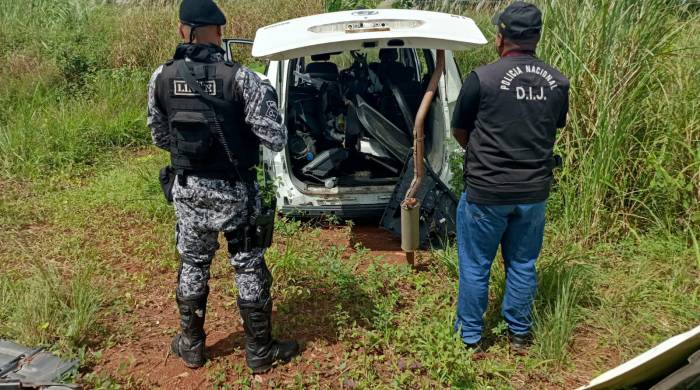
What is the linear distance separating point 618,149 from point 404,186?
1539 millimetres

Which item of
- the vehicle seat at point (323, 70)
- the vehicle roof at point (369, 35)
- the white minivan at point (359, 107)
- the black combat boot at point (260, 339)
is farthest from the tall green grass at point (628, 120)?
the vehicle seat at point (323, 70)

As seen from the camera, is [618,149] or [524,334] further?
[618,149]

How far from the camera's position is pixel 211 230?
301 cm

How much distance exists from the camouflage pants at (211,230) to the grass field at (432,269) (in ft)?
1.71

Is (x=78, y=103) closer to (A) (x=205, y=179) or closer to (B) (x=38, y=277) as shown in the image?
(B) (x=38, y=277)

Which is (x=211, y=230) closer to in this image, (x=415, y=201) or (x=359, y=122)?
(x=415, y=201)

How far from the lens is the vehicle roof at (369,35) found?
3650 mm

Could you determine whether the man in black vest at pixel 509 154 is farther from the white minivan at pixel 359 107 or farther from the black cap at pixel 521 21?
the white minivan at pixel 359 107

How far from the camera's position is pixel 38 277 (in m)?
3.67

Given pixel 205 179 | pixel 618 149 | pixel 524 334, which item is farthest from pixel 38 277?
pixel 618 149

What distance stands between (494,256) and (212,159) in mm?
1589

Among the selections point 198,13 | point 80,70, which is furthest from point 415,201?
point 80,70

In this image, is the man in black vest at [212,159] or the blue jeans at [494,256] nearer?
the man in black vest at [212,159]

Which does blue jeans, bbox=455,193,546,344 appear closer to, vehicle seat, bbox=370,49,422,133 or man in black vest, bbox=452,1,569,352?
man in black vest, bbox=452,1,569,352
